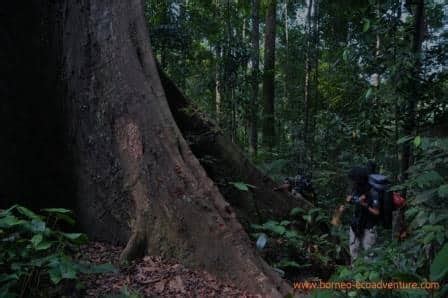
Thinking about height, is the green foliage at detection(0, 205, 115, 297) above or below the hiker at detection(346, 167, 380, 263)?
above

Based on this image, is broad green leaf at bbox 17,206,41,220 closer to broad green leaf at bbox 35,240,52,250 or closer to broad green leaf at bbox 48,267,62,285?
broad green leaf at bbox 35,240,52,250

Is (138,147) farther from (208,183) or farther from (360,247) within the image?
(360,247)

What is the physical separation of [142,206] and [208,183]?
1.95 feet

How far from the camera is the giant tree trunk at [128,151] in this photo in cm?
333

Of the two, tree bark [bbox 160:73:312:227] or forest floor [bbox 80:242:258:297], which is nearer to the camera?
forest floor [bbox 80:242:258:297]

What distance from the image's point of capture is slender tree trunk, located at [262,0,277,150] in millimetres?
11500

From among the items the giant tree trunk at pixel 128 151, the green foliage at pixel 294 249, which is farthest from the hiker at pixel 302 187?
the giant tree trunk at pixel 128 151

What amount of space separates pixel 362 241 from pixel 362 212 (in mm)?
408

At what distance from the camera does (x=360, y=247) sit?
209 inches

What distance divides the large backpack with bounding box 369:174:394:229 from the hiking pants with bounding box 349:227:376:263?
15.0 inches

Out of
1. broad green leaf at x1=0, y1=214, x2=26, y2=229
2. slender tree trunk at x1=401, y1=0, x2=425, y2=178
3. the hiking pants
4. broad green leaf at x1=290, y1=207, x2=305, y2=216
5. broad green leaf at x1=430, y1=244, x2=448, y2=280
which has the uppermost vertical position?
slender tree trunk at x1=401, y1=0, x2=425, y2=178

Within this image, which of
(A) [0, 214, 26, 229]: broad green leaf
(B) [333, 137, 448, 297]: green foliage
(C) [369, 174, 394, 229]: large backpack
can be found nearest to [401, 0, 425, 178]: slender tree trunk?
(C) [369, 174, 394, 229]: large backpack

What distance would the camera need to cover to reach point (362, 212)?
203 inches

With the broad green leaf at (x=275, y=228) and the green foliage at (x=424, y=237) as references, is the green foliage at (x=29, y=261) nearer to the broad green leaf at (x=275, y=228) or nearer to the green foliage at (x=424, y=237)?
the green foliage at (x=424, y=237)
